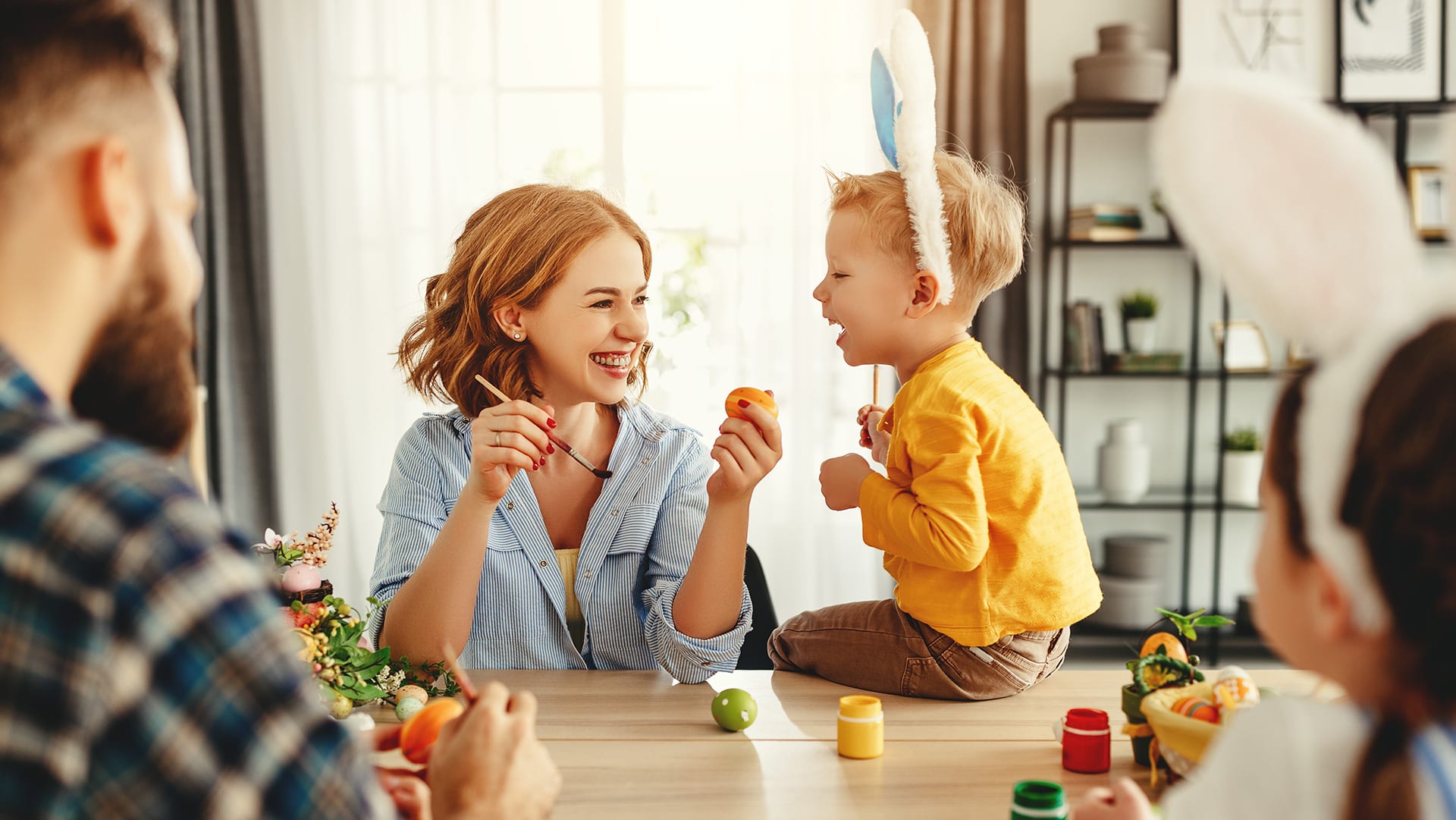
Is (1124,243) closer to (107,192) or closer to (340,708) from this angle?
(340,708)

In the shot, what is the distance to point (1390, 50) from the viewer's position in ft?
12.4

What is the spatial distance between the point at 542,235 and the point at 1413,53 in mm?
3424

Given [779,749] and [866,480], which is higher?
[866,480]

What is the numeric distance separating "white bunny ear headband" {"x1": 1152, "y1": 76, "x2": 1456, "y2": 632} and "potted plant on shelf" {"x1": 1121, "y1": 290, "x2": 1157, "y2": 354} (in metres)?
3.21

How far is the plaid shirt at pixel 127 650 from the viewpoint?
52cm

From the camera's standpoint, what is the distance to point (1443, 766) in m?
0.63

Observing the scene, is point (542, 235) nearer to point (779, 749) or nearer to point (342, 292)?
point (779, 749)

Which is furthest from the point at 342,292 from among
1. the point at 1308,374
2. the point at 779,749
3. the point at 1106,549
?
the point at 1308,374

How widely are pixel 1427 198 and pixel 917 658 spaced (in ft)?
10.9

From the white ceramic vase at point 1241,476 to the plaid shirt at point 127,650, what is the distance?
377 cm

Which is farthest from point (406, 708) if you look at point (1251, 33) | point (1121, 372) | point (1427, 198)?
point (1427, 198)

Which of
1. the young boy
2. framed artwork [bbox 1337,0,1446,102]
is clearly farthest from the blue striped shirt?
framed artwork [bbox 1337,0,1446,102]

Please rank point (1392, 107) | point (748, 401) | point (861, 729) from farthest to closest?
point (1392, 107), point (748, 401), point (861, 729)

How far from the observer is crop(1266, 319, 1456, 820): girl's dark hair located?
612 mm
